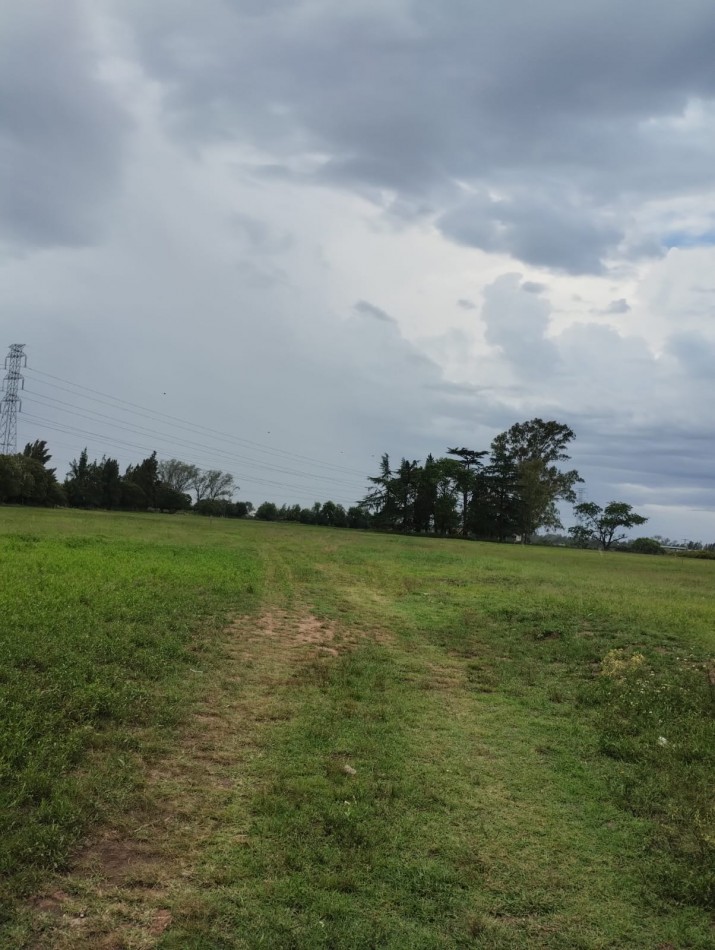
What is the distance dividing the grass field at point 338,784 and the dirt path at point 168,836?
2cm

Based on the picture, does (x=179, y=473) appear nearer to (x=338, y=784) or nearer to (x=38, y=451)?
(x=38, y=451)

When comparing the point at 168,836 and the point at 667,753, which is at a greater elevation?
the point at 667,753

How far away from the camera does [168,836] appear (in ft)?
14.4

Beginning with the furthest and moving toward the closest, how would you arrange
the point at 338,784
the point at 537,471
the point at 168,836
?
the point at 537,471 → the point at 338,784 → the point at 168,836

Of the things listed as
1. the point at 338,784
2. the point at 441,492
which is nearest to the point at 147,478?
the point at 441,492

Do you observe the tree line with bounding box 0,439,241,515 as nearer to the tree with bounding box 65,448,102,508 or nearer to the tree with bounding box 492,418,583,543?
the tree with bounding box 65,448,102,508

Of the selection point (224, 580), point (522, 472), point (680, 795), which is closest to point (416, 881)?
point (680, 795)

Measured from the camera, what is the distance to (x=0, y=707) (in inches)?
225

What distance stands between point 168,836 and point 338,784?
1440mm

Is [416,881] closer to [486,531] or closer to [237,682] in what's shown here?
[237,682]

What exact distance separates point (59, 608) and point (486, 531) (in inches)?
2946

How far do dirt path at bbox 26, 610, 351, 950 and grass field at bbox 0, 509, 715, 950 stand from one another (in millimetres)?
17

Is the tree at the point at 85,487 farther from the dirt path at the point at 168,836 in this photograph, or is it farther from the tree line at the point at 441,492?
the dirt path at the point at 168,836

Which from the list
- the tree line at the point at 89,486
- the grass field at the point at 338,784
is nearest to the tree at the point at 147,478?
the tree line at the point at 89,486
